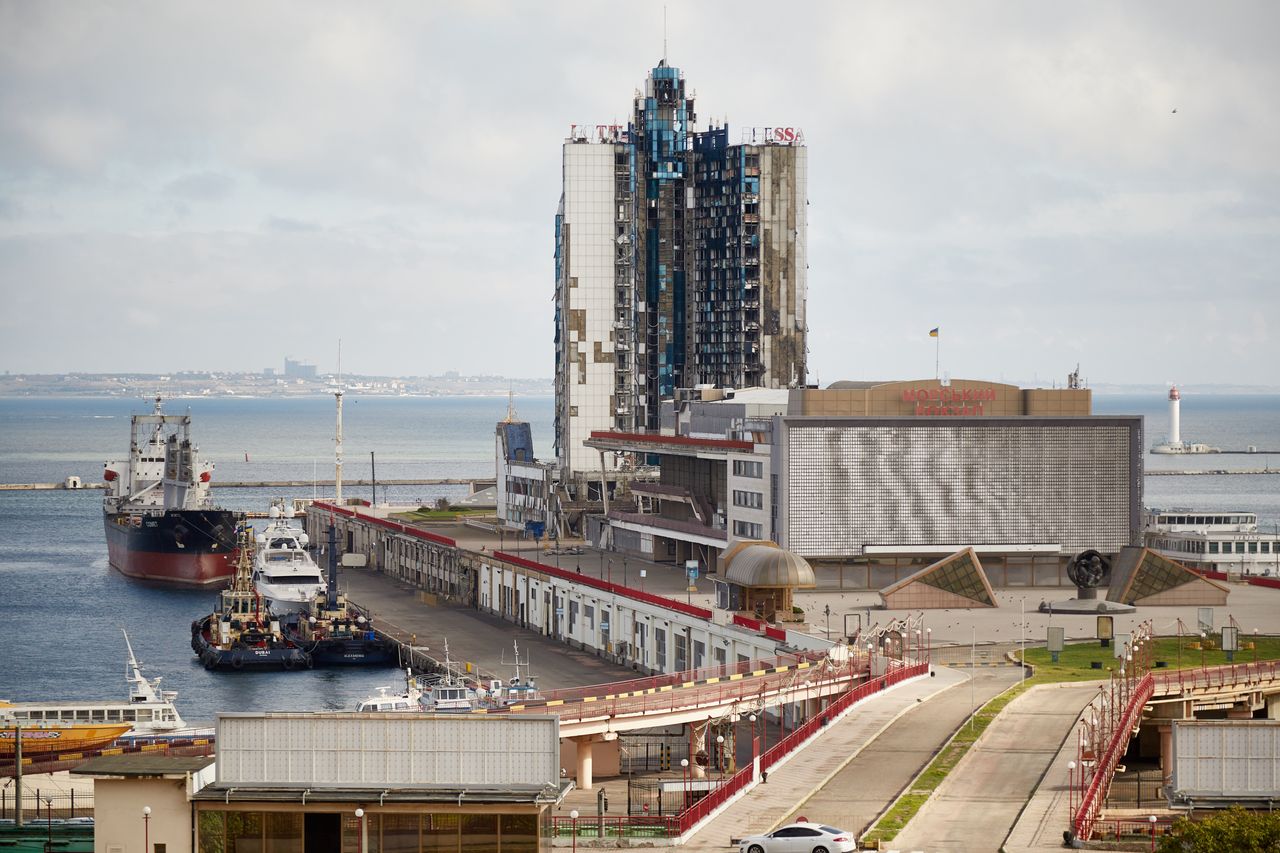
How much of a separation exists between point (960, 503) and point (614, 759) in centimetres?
5009

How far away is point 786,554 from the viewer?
105 m

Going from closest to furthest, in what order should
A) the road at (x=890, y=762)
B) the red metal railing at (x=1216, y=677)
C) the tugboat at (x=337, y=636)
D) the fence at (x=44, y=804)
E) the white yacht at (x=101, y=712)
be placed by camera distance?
the road at (x=890, y=762), the fence at (x=44, y=804), the red metal railing at (x=1216, y=677), the white yacht at (x=101, y=712), the tugboat at (x=337, y=636)

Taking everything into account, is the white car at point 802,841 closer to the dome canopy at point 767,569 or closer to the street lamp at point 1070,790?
the street lamp at point 1070,790

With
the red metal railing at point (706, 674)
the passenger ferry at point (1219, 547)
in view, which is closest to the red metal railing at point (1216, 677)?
the red metal railing at point (706, 674)

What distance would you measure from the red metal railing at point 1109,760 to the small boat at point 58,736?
152ft

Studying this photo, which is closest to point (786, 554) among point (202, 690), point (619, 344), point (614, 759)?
point (614, 759)

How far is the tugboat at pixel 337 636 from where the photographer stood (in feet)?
427

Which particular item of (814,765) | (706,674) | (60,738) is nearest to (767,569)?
(706,674)

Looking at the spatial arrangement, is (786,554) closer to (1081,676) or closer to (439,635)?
(1081,676)

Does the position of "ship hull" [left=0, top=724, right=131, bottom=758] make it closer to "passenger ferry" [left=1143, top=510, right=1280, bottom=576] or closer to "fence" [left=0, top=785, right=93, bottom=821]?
"fence" [left=0, top=785, right=93, bottom=821]

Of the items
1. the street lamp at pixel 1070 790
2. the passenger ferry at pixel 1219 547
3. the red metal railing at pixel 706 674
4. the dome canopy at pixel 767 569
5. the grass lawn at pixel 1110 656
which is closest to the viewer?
the street lamp at pixel 1070 790

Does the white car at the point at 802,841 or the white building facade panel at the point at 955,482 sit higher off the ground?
the white building facade panel at the point at 955,482

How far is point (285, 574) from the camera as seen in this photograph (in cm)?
15012

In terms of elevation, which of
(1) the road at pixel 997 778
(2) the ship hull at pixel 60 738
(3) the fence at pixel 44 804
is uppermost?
(1) the road at pixel 997 778
